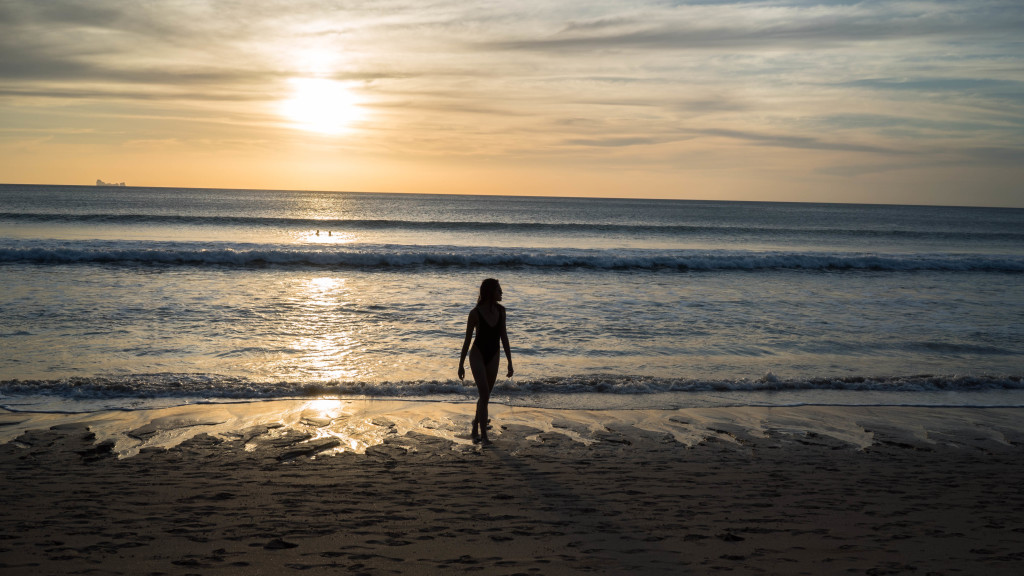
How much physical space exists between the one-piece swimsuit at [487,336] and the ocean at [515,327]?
156 centimetres

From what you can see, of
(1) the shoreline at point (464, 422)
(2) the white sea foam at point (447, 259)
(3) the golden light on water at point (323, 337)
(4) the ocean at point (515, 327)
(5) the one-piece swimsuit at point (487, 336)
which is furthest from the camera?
(2) the white sea foam at point (447, 259)

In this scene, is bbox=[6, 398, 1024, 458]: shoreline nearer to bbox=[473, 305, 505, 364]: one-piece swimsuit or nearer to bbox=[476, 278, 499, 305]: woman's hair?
bbox=[473, 305, 505, 364]: one-piece swimsuit

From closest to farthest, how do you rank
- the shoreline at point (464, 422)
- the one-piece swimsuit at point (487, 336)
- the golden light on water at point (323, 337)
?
the shoreline at point (464, 422), the one-piece swimsuit at point (487, 336), the golden light on water at point (323, 337)

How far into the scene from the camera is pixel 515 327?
12.3 m

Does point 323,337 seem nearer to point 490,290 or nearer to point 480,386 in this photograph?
point 480,386

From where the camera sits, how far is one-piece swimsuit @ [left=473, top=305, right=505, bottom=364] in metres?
6.54

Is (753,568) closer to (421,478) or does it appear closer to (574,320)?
(421,478)

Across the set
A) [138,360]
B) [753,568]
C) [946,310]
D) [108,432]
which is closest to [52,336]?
[138,360]

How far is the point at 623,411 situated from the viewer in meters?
7.67

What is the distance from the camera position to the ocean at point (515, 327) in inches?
332

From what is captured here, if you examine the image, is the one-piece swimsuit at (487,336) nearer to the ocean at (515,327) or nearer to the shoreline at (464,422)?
the shoreline at (464,422)

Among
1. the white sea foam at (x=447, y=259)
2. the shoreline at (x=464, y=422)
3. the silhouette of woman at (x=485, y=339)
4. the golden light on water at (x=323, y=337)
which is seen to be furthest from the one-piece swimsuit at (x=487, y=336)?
the white sea foam at (x=447, y=259)

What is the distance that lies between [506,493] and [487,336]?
1.94 metres

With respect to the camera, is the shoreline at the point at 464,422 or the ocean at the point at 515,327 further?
the ocean at the point at 515,327
